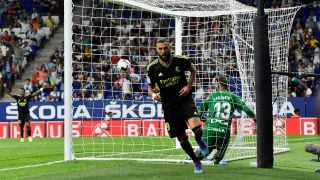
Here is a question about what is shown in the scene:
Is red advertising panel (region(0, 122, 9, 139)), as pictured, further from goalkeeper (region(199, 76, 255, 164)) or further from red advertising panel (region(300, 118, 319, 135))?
goalkeeper (region(199, 76, 255, 164))

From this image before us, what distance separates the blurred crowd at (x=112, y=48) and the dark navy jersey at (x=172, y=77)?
651 centimetres

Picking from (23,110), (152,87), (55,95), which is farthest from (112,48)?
(152,87)

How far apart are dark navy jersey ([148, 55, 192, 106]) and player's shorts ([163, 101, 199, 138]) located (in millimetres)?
90

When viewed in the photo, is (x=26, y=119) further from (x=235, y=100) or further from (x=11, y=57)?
(x=235, y=100)

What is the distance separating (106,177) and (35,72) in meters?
23.2

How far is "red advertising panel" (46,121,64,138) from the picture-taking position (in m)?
29.8

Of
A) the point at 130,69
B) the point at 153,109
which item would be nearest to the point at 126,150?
the point at 130,69

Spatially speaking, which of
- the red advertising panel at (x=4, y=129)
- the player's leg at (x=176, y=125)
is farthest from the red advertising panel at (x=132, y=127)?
the player's leg at (x=176, y=125)

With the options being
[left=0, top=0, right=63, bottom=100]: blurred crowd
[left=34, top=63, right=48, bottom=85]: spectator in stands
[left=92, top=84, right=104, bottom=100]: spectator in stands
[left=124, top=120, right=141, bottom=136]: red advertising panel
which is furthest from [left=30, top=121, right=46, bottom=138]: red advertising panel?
[left=124, top=120, right=141, bottom=136]: red advertising panel

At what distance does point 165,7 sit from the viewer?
62.2ft

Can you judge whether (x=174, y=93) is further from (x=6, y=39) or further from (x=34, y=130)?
(x=6, y=39)

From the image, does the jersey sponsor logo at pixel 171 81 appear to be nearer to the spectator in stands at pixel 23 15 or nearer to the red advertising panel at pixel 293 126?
the red advertising panel at pixel 293 126

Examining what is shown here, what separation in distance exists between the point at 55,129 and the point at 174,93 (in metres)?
17.9

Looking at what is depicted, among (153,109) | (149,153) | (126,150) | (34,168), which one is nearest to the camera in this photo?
(34,168)
